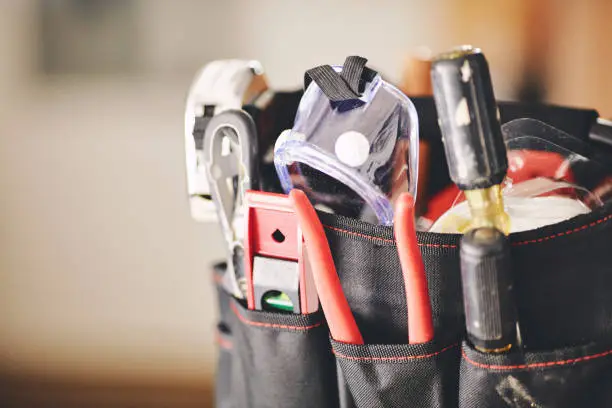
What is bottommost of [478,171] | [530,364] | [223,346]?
[223,346]

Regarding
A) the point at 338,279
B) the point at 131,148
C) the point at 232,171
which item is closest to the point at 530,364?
the point at 338,279

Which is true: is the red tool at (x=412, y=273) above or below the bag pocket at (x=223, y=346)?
above

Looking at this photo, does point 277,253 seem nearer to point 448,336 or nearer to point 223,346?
point 448,336

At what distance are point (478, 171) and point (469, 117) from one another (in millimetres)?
29

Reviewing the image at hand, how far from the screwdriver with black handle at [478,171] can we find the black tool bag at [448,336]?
0.12 feet

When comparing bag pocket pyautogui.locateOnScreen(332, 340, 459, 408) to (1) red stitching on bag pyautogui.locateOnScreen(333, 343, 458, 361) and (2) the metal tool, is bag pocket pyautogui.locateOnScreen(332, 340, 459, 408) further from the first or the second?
(2) the metal tool

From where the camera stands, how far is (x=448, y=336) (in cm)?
42

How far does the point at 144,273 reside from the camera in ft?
4.47

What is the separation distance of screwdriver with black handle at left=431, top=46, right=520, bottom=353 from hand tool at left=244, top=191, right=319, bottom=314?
113 mm

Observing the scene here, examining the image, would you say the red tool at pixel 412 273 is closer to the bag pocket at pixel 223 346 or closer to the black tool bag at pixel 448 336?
the black tool bag at pixel 448 336

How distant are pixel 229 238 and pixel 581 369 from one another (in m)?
0.26

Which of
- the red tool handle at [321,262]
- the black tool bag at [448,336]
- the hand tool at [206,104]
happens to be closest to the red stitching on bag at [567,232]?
the black tool bag at [448,336]

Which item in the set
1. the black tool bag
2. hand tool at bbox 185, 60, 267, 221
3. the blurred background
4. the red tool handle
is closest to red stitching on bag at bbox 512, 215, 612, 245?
the black tool bag

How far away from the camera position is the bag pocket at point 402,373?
1.34 feet
